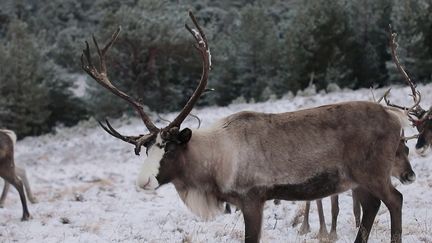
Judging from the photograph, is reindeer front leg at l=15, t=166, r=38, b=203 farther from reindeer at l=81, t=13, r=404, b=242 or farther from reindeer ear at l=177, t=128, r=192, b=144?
reindeer ear at l=177, t=128, r=192, b=144

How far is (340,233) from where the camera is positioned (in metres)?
6.31

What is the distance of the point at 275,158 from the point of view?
186 inches

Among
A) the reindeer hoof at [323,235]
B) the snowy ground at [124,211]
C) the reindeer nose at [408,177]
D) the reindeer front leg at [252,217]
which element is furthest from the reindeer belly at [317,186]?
the reindeer nose at [408,177]

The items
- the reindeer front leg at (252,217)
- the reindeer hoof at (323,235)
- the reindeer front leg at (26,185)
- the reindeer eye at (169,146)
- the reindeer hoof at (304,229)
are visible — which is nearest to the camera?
the reindeer front leg at (252,217)

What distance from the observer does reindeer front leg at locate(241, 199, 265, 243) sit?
466cm

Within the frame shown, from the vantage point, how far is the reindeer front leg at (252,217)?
4.66m

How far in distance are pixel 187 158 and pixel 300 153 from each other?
920mm

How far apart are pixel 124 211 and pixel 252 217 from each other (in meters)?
4.22

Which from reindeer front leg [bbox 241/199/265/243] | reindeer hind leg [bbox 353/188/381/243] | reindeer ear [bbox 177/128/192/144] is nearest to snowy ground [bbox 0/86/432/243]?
reindeer hind leg [bbox 353/188/381/243]

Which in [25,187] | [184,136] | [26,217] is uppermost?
[184,136]

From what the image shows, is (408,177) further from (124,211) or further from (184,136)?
(124,211)

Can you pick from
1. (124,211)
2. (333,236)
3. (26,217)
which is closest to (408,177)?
(333,236)

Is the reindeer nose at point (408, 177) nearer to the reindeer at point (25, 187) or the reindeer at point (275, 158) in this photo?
the reindeer at point (275, 158)

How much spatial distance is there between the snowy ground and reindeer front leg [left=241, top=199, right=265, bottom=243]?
1.24 m
